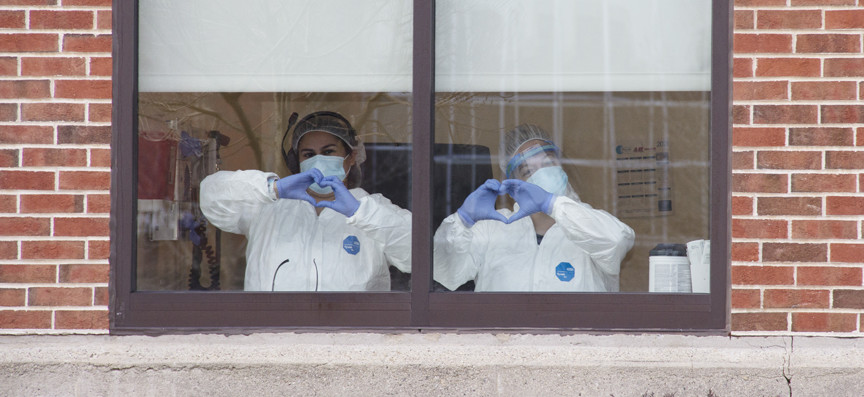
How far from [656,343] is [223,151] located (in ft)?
6.53

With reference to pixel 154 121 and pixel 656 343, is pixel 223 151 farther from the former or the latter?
pixel 656 343

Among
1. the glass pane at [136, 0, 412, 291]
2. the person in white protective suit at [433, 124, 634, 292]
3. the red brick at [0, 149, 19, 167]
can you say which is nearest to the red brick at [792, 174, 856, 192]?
the person in white protective suit at [433, 124, 634, 292]

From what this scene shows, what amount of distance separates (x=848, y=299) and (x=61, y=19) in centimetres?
318

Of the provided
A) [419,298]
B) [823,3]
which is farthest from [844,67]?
[419,298]

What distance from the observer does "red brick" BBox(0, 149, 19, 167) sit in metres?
3.49

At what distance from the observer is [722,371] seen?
3.39m

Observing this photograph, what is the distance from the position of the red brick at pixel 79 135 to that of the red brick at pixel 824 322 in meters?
2.72

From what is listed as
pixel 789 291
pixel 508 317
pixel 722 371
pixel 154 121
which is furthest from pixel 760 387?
pixel 154 121

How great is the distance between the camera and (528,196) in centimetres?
375

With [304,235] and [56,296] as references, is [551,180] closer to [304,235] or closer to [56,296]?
[304,235]

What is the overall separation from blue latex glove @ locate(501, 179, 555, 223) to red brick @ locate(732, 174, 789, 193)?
734mm

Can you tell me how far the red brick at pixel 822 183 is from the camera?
3406 mm

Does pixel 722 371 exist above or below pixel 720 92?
below

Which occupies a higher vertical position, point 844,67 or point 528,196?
point 844,67
